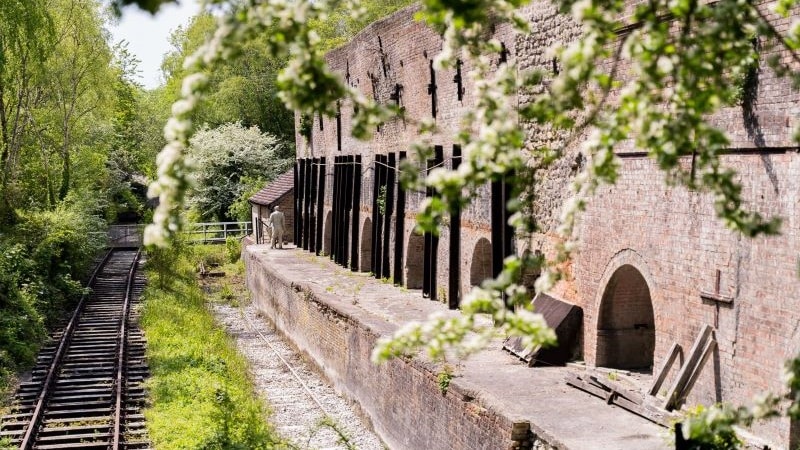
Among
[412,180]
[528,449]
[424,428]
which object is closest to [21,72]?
[424,428]

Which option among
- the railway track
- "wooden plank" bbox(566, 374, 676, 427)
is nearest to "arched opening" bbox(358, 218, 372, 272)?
the railway track

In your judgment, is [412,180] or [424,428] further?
[424,428]

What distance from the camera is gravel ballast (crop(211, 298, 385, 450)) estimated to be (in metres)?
15.2

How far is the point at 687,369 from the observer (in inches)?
415

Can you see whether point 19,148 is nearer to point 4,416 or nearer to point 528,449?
point 4,416

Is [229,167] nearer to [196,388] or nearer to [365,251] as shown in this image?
[365,251]

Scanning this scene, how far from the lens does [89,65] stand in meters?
34.3

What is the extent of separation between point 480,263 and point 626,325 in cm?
516

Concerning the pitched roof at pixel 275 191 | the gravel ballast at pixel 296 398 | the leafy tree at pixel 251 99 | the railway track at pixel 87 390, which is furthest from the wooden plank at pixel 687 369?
the leafy tree at pixel 251 99

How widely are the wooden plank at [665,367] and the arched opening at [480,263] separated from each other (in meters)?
6.84

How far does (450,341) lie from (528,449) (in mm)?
6038

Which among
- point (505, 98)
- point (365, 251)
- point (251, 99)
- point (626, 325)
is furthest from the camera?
point (251, 99)

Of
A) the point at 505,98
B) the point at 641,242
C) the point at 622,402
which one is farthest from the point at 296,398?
the point at 505,98

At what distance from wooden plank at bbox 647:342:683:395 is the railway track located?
222 inches
